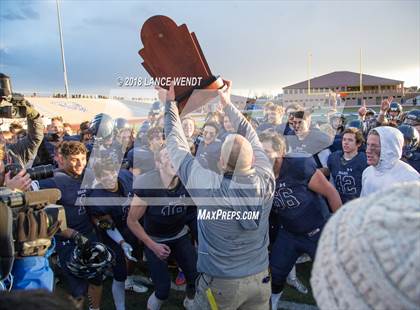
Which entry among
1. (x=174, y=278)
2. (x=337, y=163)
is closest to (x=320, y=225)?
(x=337, y=163)

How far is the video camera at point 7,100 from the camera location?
2.61 meters

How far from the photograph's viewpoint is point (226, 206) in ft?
7.50

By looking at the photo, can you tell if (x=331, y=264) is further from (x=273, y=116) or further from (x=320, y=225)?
(x=273, y=116)

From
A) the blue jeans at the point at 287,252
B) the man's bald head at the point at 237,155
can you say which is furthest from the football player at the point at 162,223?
the man's bald head at the point at 237,155

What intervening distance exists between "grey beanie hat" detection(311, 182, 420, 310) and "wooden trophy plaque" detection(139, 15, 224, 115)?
2118 millimetres

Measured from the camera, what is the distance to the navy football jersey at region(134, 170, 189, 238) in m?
3.27

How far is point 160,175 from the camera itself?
10.9 ft

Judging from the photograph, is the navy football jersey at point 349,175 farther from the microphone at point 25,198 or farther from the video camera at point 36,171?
the microphone at point 25,198

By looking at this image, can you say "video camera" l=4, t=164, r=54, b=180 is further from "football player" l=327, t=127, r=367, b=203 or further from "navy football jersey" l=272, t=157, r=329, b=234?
"football player" l=327, t=127, r=367, b=203

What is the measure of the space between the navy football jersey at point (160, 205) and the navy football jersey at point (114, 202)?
16.4 inches

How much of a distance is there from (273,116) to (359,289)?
209 inches

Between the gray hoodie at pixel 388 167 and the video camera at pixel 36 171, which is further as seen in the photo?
the gray hoodie at pixel 388 167

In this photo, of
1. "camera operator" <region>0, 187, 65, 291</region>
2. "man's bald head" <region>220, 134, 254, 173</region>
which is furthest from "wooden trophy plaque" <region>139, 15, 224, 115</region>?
"camera operator" <region>0, 187, 65, 291</region>

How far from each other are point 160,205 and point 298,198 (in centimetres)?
127
